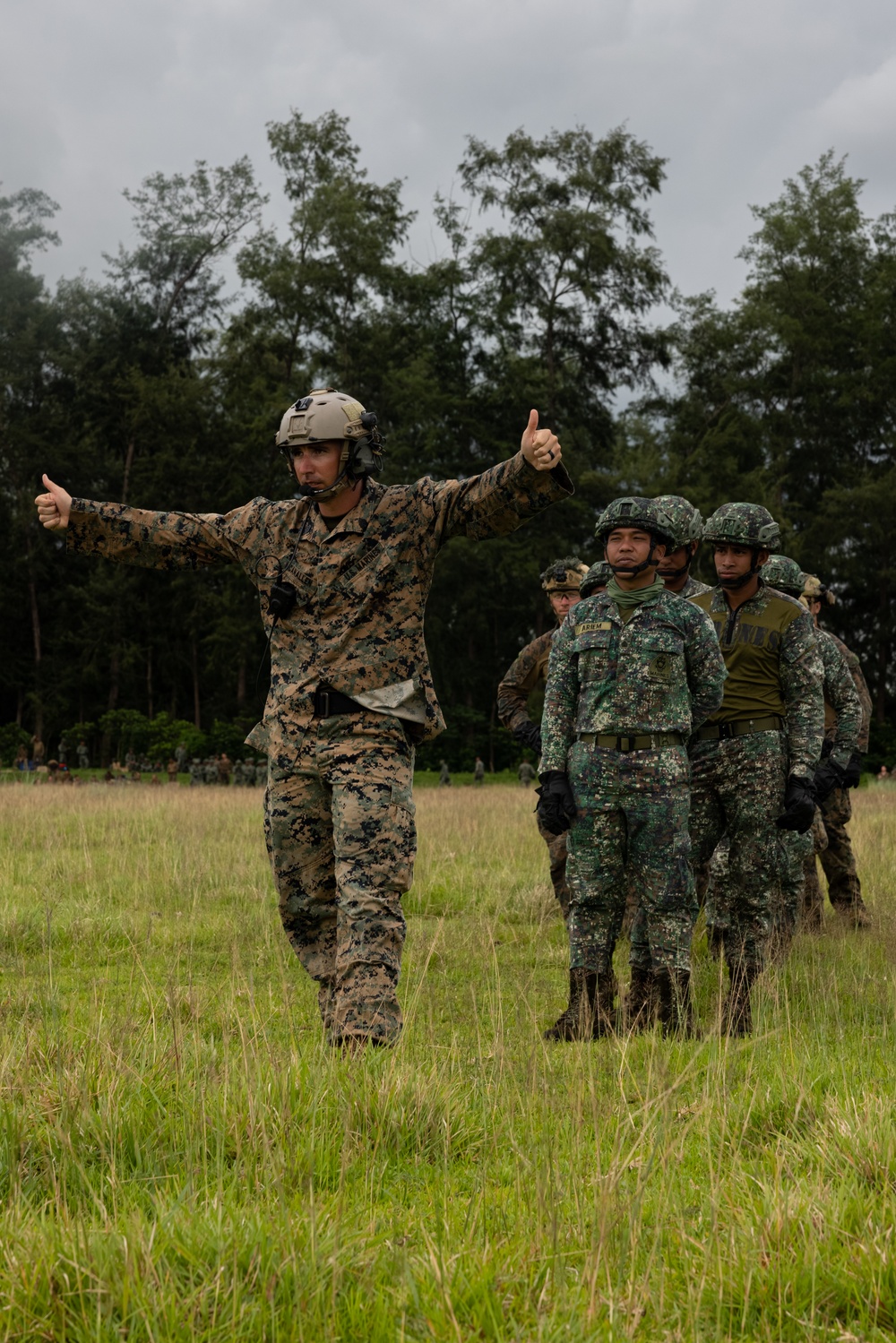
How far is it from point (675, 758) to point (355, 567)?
155cm

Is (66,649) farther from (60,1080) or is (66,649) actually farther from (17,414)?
(60,1080)

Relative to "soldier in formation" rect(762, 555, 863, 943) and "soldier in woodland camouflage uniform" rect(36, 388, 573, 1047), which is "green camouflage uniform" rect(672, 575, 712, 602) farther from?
"soldier in woodland camouflage uniform" rect(36, 388, 573, 1047)

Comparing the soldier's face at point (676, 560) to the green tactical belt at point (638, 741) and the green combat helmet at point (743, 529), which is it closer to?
the green combat helmet at point (743, 529)

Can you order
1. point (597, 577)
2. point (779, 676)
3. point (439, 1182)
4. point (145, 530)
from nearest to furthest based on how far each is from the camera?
point (439, 1182) → point (145, 530) → point (779, 676) → point (597, 577)

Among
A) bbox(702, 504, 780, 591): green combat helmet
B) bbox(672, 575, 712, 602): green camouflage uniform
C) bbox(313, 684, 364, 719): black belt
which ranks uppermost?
bbox(702, 504, 780, 591): green combat helmet

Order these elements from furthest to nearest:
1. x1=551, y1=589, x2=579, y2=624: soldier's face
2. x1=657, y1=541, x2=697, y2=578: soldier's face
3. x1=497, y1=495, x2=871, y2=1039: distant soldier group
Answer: x1=551, y1=589, x2=579, y2=624: soldier's face, x1=657, y1=541, x2=697, y2=578: soldier's face, x1=497, y1=495, x2=871, y2=1039: distant soldier group

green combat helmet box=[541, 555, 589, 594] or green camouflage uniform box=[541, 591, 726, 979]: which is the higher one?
green combat helmet box=[541, 555, 589, 594]

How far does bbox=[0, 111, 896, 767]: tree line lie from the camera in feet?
130

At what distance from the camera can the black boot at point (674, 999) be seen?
557 centimetres

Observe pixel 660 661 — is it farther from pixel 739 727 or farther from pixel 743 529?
pixel 743 529

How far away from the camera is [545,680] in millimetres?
7875

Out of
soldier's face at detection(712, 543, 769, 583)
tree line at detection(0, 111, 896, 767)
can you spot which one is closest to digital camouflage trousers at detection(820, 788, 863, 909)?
soldier's face at detection(712, 543, 769, 583)

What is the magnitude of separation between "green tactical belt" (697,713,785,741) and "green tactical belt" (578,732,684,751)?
3.09ft

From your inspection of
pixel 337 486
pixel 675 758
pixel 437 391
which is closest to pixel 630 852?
pixel 675 758
